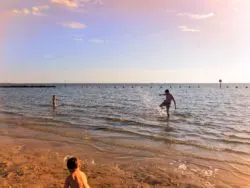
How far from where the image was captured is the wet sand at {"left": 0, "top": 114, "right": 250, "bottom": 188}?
754cm

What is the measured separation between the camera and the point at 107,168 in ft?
28.7

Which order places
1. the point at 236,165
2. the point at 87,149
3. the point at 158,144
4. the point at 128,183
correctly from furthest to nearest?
the point at 158,144 → the point at 87,149 → the point at 236,165 → the point at 128,183

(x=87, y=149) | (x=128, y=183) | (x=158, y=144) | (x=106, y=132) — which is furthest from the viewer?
(x=106, y=132)

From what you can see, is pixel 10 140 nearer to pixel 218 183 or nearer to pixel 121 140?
pixel 121 140

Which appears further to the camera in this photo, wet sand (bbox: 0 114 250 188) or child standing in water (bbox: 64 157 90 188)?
wet sand (bbox: 0 114 250 188)

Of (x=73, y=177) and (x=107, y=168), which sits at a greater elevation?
(x=73, y=177)

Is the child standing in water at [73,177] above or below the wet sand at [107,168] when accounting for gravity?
above

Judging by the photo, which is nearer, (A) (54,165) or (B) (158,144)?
(A) (54,165)

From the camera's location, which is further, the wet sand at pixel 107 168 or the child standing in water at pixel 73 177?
the wet sand at pixel 107 168

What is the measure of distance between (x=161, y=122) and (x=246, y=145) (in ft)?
23.7

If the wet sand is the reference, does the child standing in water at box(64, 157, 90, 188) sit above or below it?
above

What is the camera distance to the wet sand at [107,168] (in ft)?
24.7

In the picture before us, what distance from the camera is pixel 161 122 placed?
63.6ft

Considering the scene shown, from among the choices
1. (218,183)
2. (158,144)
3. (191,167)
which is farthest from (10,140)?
(218,183)
